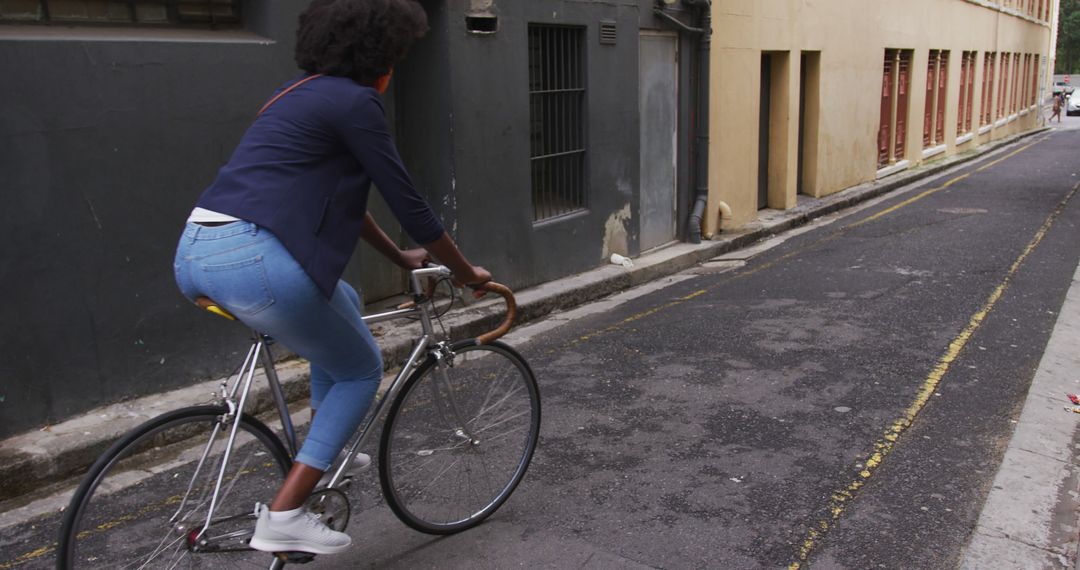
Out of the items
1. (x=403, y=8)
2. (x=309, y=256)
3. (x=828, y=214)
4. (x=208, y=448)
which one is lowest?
(x=828, y=214)

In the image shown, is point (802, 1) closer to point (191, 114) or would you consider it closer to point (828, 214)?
point (828, 214)

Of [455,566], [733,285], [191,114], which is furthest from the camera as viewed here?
[733,285]

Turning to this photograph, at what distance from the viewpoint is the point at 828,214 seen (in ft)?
46.9

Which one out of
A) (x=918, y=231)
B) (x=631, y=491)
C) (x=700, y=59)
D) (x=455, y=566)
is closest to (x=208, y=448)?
(x=455, y=566)

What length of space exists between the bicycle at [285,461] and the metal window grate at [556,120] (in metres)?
4.78

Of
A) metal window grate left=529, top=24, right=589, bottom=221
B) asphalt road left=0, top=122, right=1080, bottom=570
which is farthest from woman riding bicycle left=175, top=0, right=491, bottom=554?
metal window grate left=529, top=24, right=589, bottom=221

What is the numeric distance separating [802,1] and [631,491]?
36.2ft

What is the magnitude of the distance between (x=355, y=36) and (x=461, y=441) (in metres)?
1.67

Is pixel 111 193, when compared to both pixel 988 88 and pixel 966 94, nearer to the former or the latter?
pixel 966 94

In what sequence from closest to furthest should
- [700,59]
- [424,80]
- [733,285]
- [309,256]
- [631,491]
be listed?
[309,256] < [631,491] < [424,80] < [733,285] < [700,59]

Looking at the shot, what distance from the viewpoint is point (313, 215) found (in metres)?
2.82

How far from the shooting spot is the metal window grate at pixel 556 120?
8.45m

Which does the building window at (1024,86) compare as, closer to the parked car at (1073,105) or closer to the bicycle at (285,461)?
the parked car at (1073,105)

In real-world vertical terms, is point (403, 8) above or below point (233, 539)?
above
